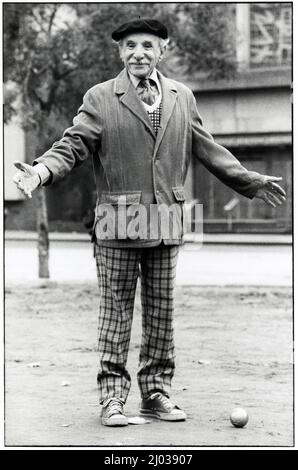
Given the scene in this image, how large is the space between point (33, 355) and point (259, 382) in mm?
2004

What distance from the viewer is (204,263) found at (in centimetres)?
1898

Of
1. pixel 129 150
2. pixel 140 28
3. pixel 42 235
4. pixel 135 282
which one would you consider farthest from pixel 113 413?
pixel 42 235

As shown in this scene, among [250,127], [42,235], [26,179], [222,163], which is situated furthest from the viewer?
[250,127]

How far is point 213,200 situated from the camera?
103ft

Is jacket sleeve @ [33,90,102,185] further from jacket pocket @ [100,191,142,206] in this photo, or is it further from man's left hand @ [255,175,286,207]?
man's left hand @ [255,175,286,207]

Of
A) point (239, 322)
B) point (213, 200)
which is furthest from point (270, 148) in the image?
point (239, 322)

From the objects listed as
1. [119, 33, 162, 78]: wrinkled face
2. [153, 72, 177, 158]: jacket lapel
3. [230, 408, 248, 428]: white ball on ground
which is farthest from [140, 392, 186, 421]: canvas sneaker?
[119, 33, 162, 78]: wrinkled face

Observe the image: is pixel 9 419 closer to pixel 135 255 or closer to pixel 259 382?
pixel 135 255

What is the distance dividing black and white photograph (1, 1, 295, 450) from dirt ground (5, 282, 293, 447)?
17 mm

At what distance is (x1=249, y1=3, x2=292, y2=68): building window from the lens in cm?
2900

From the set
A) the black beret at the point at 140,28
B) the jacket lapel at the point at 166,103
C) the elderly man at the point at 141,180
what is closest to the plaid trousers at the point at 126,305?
the elderly man at the point at 141,180

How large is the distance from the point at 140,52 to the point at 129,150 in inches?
18.4

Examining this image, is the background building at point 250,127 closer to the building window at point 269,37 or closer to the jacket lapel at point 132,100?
the building window at point 269,37

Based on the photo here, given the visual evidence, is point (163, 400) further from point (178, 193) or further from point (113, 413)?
point (178, 193)
